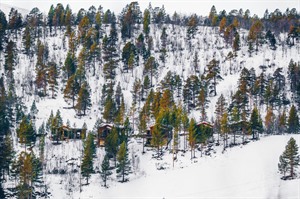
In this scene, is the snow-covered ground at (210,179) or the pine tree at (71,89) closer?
the snow-covered ground at (210,179)

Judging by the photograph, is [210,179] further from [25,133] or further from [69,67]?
[69,67]

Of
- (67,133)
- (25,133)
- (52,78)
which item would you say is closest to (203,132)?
(67,133)

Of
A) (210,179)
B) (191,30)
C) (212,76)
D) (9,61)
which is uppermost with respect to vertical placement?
(191,30)

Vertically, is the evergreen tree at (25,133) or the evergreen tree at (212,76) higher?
the evergreen tree at (212,76)

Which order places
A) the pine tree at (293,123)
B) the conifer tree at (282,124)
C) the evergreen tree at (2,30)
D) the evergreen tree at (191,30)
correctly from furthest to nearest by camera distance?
the evergreen tree at (191,30) → the evergreen tree at (2,30) → the conifer tree at (282,124) → the pine tree at (293,123)

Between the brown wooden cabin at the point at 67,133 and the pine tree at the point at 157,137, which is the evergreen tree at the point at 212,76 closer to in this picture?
the pine tree at the point at 157,137

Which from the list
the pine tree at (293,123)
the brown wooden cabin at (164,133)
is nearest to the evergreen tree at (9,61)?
the brown wooden cabin at (164,133)

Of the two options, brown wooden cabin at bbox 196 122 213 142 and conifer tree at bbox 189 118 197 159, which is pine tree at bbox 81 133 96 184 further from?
brown wooden cabin at bbox 196 122 213 142
